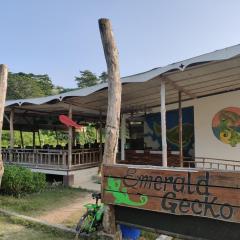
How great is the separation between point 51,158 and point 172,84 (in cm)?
593

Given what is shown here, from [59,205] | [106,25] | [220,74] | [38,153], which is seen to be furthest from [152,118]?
[106,25]

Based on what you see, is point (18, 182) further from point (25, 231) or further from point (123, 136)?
point (123, 136)

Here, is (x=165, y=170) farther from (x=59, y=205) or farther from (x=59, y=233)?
(x=59, y=205)

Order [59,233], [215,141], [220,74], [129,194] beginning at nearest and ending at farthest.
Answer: [129,194]
[59,233]
[220,74]
[215,141]

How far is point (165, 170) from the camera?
416 centimetres

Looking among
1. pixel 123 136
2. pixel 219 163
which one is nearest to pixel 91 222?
pixel 219 163

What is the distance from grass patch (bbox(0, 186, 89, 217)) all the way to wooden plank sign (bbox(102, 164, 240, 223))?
3.73m

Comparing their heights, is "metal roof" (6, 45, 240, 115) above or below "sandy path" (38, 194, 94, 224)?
above

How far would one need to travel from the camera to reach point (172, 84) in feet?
31.9

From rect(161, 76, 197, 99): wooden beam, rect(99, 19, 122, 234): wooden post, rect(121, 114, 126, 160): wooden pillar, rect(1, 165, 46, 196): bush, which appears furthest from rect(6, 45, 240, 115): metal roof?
rect(1, 165, 46, 196): bush

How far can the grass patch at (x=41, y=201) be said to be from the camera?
7.92 meters

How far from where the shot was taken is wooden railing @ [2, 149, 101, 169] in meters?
12.4

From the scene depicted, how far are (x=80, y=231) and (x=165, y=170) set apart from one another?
2.41 meters

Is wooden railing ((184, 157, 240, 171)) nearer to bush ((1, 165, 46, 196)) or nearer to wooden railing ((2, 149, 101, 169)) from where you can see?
wooden railing ((2, 149, 101, 169))
